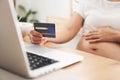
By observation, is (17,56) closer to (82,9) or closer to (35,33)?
(35,33)

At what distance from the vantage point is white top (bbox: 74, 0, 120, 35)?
1.55m

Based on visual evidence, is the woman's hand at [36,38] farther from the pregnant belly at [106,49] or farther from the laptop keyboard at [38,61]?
the pregnant belly at [106,49]

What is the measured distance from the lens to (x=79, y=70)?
33.2 inches

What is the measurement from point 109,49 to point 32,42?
47cm

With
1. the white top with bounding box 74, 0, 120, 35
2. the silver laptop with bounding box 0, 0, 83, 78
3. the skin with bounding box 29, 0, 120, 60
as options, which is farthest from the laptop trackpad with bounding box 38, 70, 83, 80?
the white top with bounding box 74, 0, 120, 35

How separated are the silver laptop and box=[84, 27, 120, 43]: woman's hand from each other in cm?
51

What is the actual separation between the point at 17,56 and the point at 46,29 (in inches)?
17.5

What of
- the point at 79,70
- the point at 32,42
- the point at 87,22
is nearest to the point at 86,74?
the point at 79,70

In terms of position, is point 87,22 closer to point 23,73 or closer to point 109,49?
point 109,49

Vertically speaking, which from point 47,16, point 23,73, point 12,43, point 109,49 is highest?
point 12,43

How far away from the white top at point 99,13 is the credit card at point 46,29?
0.57 m

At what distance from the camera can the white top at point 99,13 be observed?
155cm

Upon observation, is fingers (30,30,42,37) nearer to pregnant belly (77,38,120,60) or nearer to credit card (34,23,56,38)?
credit card (34,23,56,38)

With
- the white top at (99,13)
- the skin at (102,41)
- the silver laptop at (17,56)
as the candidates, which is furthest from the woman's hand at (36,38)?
→ the white top at (99,13)
